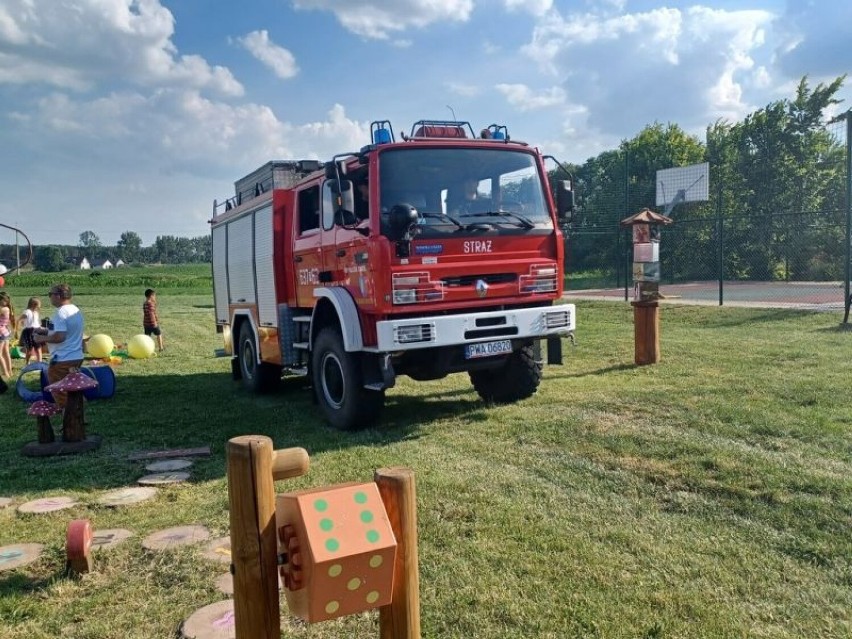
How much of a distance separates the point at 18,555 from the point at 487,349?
426 cm

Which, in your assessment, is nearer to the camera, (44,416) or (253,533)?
(253,533)

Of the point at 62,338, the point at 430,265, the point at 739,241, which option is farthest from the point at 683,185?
the point at 62,338

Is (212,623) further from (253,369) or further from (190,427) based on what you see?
(253,369)

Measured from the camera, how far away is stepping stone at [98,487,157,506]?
17.5 feet

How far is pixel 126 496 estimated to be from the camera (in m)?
5.48

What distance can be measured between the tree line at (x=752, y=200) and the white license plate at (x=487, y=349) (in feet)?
59.7

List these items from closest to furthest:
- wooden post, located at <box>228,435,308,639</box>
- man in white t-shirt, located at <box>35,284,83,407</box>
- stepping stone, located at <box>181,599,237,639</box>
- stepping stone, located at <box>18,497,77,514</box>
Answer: wooden post, located at <box>228,435,308,639</box> → stepping stone, located at <box>181,599,237,639</box> → stepping stone, located at <box>18,497,77,514</box> → man in white t-shirt, located at <box>35,284,83,407</box>

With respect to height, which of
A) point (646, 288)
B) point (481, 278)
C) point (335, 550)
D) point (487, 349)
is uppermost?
point (481, 278)

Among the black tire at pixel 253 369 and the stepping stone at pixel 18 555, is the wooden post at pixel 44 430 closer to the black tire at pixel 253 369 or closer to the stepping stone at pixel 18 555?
the stepping stone at pixel 18 555

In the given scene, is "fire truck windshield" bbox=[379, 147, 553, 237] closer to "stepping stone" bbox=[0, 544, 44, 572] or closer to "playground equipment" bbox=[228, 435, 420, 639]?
"stepping stone" bbox=[0, 544, 44, 572]

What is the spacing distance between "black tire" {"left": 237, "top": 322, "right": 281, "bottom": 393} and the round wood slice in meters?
5.55

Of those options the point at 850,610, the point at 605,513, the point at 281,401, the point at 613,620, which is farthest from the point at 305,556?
the point at 281,401

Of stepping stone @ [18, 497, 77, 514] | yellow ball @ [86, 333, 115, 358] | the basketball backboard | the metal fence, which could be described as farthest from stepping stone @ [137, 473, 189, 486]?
the basketball backboard

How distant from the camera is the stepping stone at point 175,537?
14.3 feet
